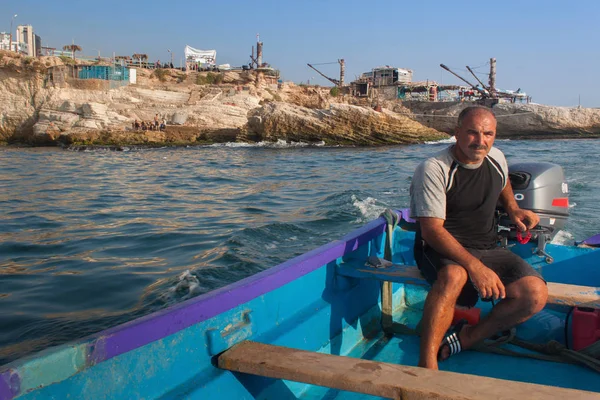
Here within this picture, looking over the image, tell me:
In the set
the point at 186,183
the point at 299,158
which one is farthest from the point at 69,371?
the point at 299,158

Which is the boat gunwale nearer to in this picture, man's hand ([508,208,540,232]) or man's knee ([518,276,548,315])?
man's knee ([518,276,548,315])

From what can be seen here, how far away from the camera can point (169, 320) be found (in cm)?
195

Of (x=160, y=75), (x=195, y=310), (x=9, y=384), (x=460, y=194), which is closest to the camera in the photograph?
(x=9, y=384)

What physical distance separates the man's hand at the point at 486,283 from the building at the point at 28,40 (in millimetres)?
69157

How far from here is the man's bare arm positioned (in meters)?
2.59

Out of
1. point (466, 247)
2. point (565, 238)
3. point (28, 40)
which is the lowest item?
point (565, 238)

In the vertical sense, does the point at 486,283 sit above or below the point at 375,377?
above

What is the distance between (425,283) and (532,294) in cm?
58

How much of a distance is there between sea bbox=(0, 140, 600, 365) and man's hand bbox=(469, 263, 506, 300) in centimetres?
329

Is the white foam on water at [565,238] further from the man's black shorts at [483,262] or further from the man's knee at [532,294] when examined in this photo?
the man's knee at [532,294]

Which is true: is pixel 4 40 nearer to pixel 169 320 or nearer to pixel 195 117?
pixel 195 117

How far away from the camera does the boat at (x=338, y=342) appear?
5.86ft

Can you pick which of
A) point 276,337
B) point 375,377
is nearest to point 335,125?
point 276,337

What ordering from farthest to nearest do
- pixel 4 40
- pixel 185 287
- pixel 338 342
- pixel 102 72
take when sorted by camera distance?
1. pixel 4 40
2. pixel 102 72
3. pixel 185 287
4. pixel 338 342
